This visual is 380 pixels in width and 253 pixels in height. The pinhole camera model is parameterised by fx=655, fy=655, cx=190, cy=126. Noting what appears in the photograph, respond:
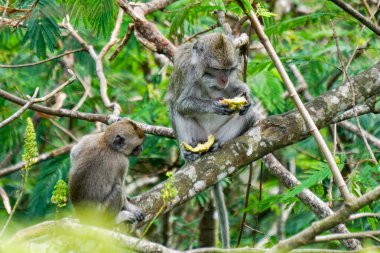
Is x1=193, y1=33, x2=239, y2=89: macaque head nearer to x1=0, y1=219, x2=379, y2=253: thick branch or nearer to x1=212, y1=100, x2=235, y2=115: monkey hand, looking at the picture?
x1=212, y1=100, x2=235, y2=115: monkey hand

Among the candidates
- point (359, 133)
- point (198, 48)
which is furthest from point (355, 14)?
point (359, 133)

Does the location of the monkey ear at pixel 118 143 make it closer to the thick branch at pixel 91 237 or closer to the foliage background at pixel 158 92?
the foliage background at pixel 158 92

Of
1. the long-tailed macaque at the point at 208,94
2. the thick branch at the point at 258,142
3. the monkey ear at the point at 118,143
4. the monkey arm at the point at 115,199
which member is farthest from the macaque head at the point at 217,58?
the monkey arm at the point at 115,199

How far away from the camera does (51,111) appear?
24.8ft

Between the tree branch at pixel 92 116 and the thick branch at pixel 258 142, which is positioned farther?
the tree branch at pixel 92 116

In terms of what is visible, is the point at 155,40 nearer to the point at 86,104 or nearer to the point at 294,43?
the point at 86,104

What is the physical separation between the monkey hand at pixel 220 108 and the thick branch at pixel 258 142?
121 cm

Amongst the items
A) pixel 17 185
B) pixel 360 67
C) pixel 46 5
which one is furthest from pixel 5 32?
pixel 360 67

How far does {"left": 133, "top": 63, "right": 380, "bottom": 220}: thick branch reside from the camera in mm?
5910

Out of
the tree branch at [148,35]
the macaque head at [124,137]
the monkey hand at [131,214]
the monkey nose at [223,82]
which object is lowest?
the monkey hand at [131,214]

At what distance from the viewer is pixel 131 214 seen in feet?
19.4

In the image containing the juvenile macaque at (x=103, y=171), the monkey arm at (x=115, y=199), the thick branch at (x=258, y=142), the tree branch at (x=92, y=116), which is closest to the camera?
the thick branch at (x=258, y=142)

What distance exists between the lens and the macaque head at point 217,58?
786 cm

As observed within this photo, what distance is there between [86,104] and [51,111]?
3.30m
